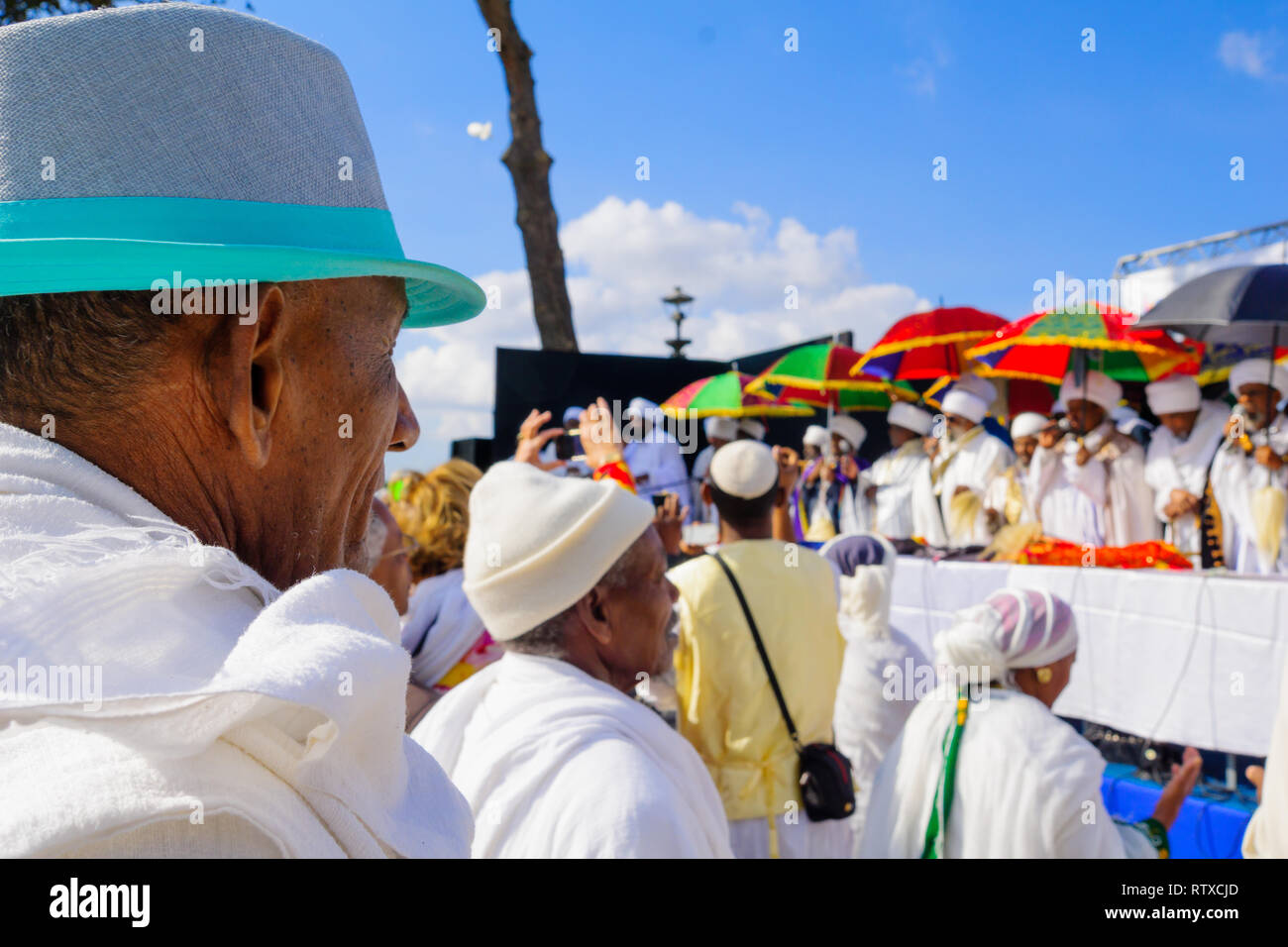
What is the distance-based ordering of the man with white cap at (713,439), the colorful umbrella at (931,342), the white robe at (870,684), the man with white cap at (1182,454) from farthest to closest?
1. the man with white cap at (713,439)
2. the colorful umbrella at (931,342)
3. the man with white cap at (1182,454)
4. the white robe at (870,684)

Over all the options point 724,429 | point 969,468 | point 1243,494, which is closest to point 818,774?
point 1243,494

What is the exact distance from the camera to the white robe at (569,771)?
1.80m

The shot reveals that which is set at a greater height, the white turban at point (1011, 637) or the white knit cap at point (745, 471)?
the white knit cap at point (745, 471)

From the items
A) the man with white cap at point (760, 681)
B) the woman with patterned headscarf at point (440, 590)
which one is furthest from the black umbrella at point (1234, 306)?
the woman with patterned headscarf at point (440, 590)

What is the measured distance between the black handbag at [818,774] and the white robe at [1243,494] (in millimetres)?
4273

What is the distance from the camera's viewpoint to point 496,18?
36.8 ft

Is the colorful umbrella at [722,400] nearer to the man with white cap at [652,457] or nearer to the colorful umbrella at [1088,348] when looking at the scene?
the man with white cap at [652,457]

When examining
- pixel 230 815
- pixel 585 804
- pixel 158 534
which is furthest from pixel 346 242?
pixel 585 804

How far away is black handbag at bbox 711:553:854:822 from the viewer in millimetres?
3529

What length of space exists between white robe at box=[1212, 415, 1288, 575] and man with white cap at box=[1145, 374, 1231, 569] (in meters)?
0.23

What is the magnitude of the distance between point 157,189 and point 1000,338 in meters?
8.07

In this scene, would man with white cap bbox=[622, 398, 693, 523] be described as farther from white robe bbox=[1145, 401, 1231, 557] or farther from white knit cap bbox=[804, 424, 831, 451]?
white robe bbox=[1145, 401, 1231, 557]

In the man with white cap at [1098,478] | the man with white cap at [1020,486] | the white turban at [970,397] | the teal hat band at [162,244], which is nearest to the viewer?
the teal hat band at [162,244]
